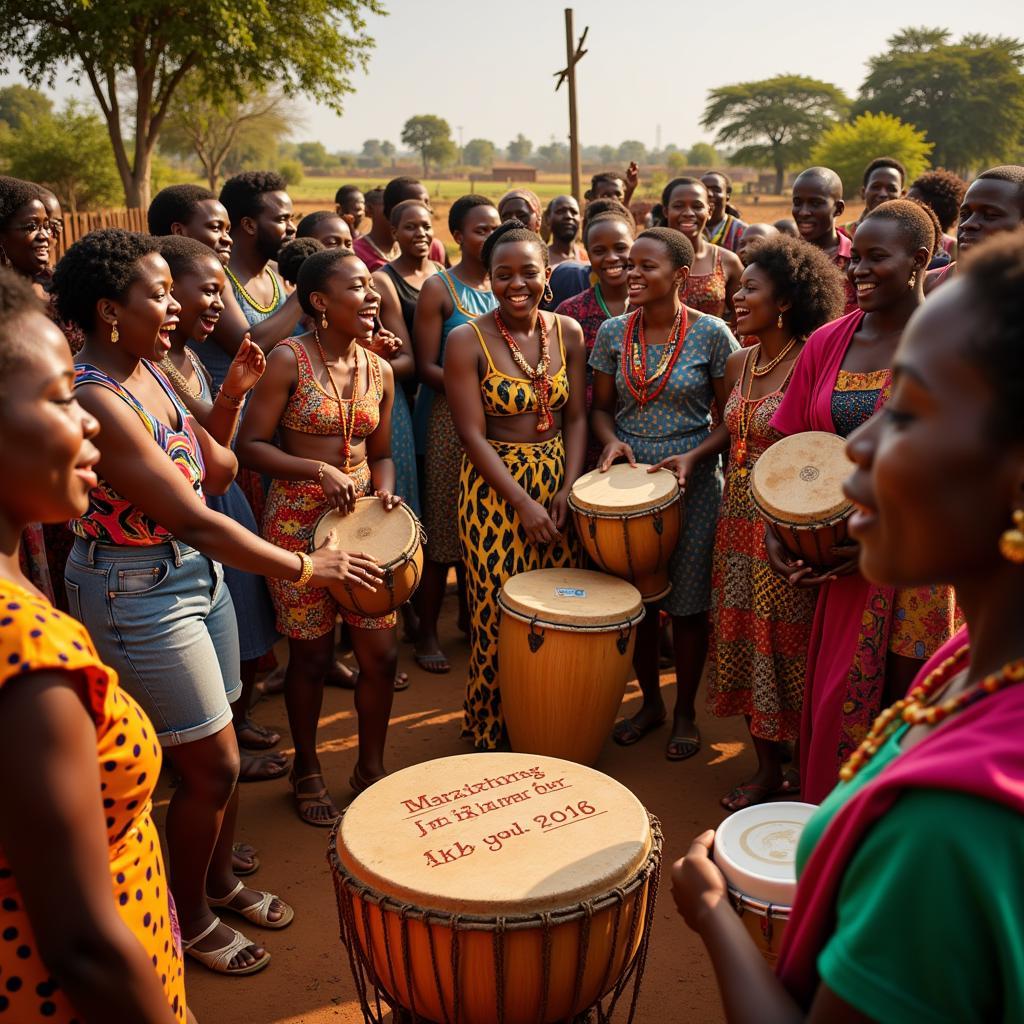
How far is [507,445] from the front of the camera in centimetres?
460

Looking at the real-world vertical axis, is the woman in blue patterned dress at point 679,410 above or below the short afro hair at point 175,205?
below

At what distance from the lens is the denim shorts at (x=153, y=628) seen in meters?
2.83

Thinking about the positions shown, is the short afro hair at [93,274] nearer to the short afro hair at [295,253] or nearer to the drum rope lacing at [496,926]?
the drum rope lacing at [496,926]

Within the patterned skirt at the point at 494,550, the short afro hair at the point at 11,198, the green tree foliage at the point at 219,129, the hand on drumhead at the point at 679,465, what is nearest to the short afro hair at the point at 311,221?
the short afro hair at the point at 11,198

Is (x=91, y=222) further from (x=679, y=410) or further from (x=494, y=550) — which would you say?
(x=679, y=410)

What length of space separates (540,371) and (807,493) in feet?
5.23

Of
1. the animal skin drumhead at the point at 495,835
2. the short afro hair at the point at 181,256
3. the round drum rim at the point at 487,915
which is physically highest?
the short afro hair at the point at 181,256

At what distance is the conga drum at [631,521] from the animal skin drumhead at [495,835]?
5.16 ft

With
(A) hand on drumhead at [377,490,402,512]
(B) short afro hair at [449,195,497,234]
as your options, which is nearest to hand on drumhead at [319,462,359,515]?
(A) hand on drumhead at [377,490,402,512]

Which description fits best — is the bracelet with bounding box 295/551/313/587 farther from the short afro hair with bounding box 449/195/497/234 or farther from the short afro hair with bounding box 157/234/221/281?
the short afro hair with bounding box 449/195/497/234

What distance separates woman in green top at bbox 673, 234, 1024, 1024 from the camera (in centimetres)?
105

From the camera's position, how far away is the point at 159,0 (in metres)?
19.1

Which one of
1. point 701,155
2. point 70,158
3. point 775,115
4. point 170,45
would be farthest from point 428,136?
point 170,45

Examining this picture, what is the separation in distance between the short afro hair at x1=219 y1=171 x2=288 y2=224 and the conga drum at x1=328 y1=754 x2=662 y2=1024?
405 centimetres
